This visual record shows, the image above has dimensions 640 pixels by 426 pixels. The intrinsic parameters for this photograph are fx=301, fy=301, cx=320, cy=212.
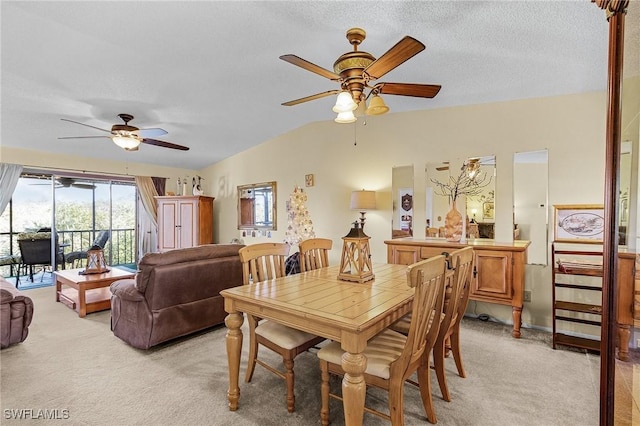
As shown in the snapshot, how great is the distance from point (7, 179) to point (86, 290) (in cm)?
269

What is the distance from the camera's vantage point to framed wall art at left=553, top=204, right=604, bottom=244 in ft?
9.46

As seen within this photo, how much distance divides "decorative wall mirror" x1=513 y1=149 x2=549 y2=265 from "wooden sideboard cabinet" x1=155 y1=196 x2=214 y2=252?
5.31 metres

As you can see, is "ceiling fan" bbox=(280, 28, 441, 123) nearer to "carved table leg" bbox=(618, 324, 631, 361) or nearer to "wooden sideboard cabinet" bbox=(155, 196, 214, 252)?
"carved table leg" bbox=(618, 324, 631, 361)

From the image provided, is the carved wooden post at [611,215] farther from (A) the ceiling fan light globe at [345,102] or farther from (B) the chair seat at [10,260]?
(B) the chair seat at [10,260]

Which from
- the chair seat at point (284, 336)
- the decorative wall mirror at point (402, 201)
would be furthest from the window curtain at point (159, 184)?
the chair seat at point (284, 336)

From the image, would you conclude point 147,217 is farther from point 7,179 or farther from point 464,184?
point 464,184

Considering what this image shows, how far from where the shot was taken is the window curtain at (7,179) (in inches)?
184

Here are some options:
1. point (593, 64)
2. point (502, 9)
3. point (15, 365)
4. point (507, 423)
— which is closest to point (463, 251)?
point (507, 423)

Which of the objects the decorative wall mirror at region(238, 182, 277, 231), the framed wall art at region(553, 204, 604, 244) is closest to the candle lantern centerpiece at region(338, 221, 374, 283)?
the framed wall art at region(553, 204, 604, 244)

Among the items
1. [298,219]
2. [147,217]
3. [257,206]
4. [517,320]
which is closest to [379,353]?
[517,320]

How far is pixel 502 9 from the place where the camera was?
6.26 feet

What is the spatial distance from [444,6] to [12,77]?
3.78 meters

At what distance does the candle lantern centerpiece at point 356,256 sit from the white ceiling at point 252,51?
149cm

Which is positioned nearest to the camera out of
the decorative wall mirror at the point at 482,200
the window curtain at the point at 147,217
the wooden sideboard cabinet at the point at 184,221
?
the decorative wall mirror at the point at 482,200
